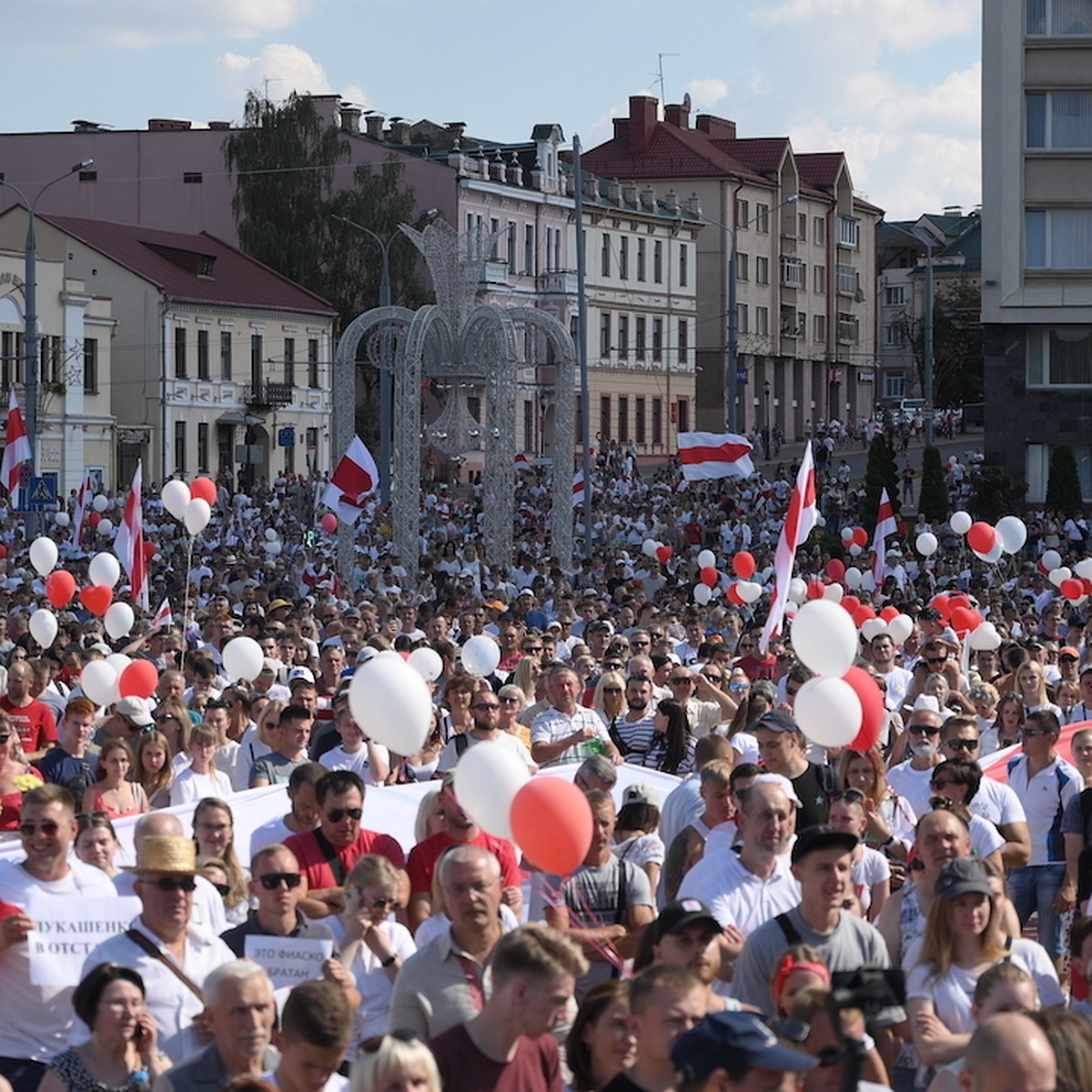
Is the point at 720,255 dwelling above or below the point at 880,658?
above

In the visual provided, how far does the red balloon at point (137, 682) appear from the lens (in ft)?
48.8

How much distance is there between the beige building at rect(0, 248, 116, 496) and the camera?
2367 inches

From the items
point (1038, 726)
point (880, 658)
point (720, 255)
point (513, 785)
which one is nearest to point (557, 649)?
point (880, 658)

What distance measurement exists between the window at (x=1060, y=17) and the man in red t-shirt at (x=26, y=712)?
1656 inches

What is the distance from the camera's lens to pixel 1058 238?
53.1 meters

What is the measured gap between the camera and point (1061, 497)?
49.7 metres

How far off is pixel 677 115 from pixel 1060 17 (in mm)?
43621

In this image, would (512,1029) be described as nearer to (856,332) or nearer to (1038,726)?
(1038,726)

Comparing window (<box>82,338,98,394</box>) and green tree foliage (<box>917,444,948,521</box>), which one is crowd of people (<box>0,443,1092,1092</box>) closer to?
green tree foliage (<box>917,444,948,521</box>)

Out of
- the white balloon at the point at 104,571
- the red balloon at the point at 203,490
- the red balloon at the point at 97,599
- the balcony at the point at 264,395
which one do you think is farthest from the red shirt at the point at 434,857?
the balcony at the point at 264,395

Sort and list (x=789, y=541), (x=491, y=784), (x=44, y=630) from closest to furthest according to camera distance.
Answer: (x=491, y=784) < (x=789, y=541) < (x=44, y=630)

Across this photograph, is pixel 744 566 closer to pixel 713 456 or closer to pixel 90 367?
pixel 713 456

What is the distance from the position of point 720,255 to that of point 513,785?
3280 inches

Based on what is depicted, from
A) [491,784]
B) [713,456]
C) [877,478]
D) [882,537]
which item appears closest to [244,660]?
[491,784]
